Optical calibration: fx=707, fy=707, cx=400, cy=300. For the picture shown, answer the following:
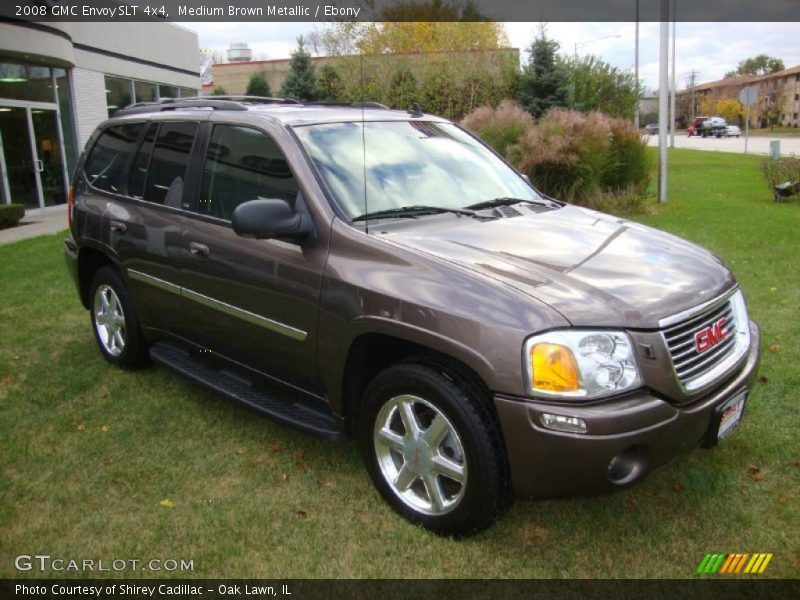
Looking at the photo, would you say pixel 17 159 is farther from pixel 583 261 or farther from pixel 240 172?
pixel 583 261

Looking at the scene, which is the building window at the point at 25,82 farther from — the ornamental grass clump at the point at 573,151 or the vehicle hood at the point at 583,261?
the vehicle hood at the point at 583,261

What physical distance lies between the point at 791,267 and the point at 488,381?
6.56m

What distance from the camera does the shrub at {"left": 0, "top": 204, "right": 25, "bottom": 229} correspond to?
522 inches

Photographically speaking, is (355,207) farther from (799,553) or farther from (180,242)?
(799,553)

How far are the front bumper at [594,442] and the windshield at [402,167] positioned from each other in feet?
4.39

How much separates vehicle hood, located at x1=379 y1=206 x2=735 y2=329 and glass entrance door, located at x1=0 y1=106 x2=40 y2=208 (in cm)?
1430

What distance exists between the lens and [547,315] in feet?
8.75

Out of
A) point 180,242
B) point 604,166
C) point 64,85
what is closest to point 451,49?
point 604,166

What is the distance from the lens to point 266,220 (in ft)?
10.6

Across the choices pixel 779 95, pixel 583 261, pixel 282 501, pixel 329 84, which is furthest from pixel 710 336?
pixel 779 95

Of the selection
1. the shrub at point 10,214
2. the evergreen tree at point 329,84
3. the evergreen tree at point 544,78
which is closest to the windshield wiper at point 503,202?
the evergreen tree at point 329,84

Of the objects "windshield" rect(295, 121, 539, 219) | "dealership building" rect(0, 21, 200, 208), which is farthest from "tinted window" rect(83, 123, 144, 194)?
"dealership building" rect(0, 21, 200, 208)

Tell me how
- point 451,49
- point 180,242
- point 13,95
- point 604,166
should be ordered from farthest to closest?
1. point 451,49
2. point 13,95
3. point 604,166
4. point 180,242

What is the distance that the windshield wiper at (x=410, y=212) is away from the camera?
3457mm
